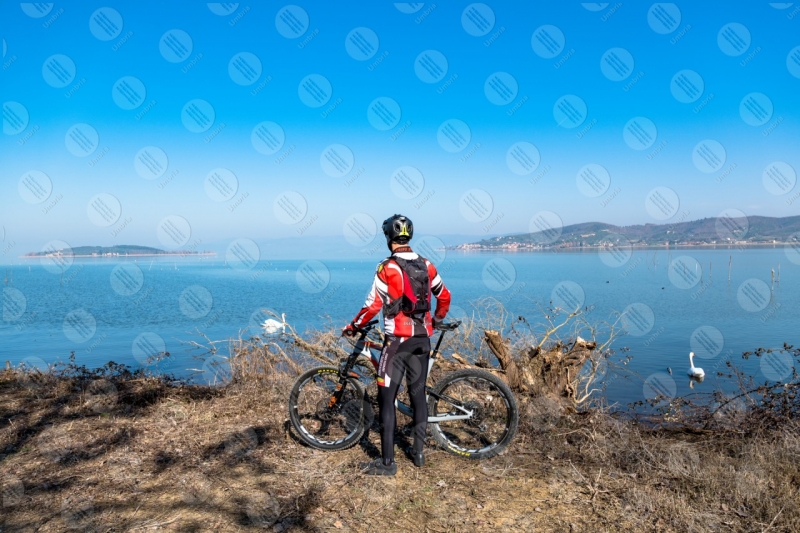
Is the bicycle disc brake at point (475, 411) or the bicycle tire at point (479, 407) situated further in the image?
the bicycle disc brake at point (475, 411)

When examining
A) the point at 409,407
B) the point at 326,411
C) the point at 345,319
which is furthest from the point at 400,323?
the point at 345,319

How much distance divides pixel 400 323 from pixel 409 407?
1207mm

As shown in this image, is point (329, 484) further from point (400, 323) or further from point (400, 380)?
point (400, 323)

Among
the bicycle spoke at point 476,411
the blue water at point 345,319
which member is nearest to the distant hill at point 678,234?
the blue water at point 345,319

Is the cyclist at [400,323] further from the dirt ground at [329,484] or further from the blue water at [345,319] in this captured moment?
the blue water at [345,319]

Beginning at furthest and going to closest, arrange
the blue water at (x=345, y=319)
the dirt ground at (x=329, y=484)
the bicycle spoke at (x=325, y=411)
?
the blue water at (x=345, y=319) < the bicycle spoke at (x=325, y=411) < the dirt ground at (x=329, y=484)

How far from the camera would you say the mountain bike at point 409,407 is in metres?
5.34

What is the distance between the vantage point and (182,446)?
223 inches

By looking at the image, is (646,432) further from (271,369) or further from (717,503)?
(271,369)

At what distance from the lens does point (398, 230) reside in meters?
4.98

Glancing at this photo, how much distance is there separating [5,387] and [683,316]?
1381 inches

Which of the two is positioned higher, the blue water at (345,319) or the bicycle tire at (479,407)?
the bicycle tire at (479,407)

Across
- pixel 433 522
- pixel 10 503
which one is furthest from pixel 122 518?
pixel 433 522

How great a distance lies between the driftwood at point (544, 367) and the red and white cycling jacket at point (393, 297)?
243 cm
